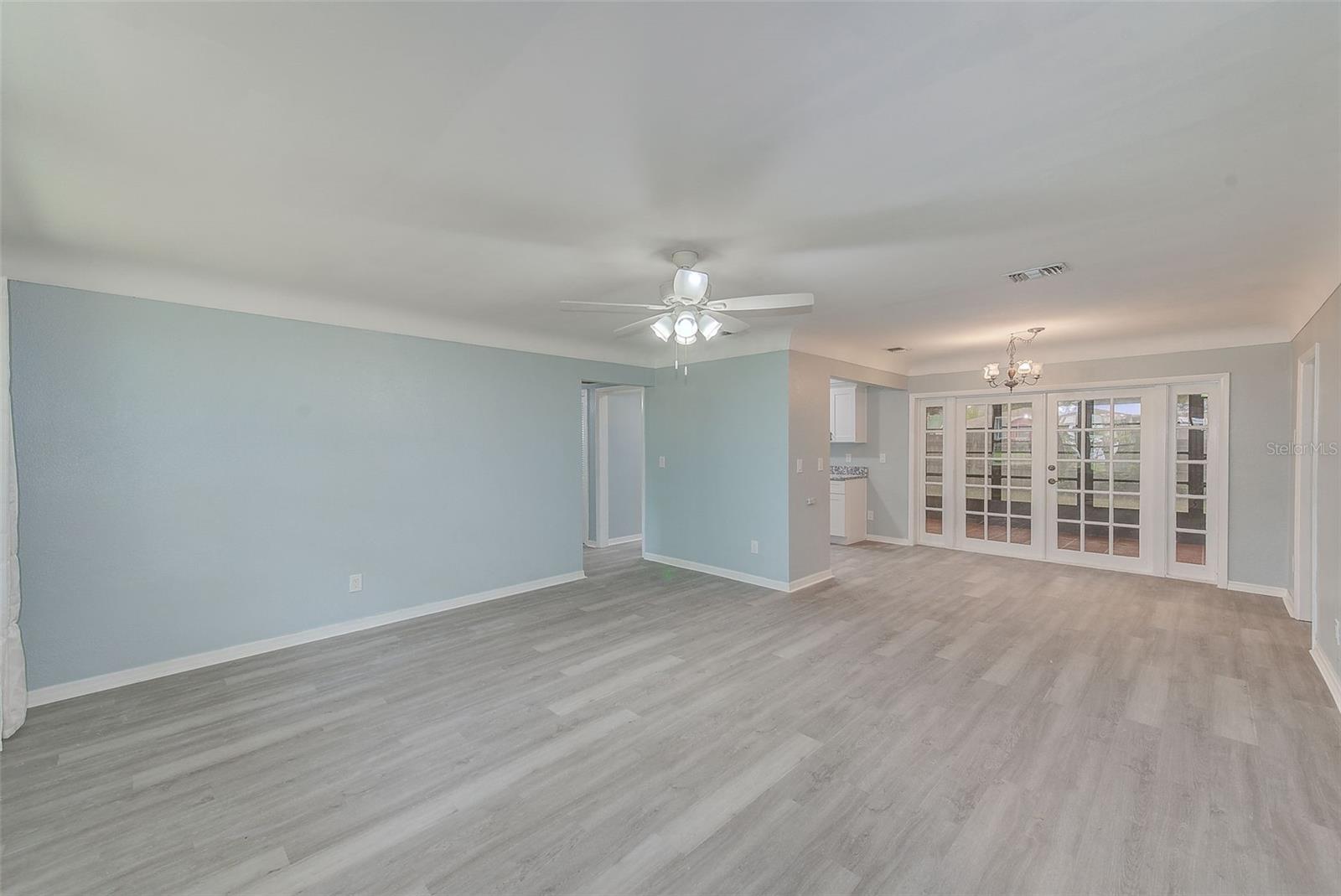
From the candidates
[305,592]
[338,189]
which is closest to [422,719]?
[305,592]

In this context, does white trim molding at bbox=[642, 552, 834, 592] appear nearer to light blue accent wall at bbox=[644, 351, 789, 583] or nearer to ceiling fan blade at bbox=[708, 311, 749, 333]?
light blue accent wall at bbox=[644, 351, 789, 583]

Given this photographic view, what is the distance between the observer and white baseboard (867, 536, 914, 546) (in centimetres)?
703

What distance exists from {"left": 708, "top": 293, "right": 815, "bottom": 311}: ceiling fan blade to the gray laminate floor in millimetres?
2080

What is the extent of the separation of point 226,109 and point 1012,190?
2.78m

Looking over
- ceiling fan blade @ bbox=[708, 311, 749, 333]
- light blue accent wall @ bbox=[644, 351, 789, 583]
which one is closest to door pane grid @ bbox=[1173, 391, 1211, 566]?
light blue accent wall @ bbox=[644, 351, 789, 583]

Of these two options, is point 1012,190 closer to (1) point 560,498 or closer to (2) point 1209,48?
(2) point 1209,48

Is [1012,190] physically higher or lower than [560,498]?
higher

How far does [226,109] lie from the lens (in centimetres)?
163

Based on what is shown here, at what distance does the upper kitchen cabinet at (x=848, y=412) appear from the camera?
714 cm

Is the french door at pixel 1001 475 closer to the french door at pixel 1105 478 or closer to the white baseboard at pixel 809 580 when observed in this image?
the french door at pixel 1105 478

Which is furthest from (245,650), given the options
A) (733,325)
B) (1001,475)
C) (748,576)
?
(1001,475)

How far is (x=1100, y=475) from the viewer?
569cm

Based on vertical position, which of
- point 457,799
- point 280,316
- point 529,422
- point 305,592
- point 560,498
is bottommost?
point 457,799

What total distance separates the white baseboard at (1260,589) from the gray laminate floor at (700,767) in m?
1.33
